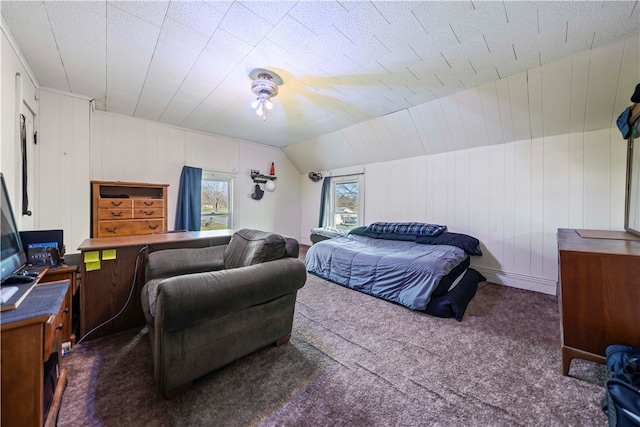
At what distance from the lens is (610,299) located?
54.2 inches

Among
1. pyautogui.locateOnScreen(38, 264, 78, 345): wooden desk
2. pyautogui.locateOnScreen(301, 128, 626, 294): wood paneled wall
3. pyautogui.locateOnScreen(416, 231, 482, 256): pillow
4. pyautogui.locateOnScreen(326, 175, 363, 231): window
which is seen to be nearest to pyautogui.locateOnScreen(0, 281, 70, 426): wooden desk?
pyautogui.locateOnScreen(38, 264, 78, 345): wooden desk

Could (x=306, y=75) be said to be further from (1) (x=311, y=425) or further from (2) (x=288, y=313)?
(1) (x=311, y=425)

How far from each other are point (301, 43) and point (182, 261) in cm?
205

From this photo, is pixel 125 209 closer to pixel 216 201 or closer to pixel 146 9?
pixel 216 201

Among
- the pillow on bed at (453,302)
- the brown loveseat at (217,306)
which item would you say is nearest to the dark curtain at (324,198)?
the pillow on bed at (453,302)

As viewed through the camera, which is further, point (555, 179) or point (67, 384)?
point (555, 179)

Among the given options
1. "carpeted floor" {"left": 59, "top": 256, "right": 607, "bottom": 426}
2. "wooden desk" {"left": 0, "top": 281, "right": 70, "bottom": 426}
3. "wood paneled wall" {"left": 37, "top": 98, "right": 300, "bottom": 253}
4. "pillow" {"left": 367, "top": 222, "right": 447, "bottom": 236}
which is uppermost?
"wood paneled wall" {"left": 37, "top": 98, "right": 300, "bottom": 253}

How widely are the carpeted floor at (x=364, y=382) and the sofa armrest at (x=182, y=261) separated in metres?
0.55

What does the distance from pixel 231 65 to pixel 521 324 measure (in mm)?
3637

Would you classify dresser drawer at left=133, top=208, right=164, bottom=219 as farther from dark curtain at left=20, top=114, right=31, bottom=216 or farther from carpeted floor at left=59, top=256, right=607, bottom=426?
carpeted floor at left=59, top=256, right=607, bottom=426

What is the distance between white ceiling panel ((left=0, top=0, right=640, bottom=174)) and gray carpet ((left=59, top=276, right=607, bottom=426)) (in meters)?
2.38

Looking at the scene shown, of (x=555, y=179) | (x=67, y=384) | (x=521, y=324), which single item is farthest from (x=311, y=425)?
(x=555, y=179)

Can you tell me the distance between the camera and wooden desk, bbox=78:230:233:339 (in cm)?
182

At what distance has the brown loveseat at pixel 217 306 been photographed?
1271 millimetres
